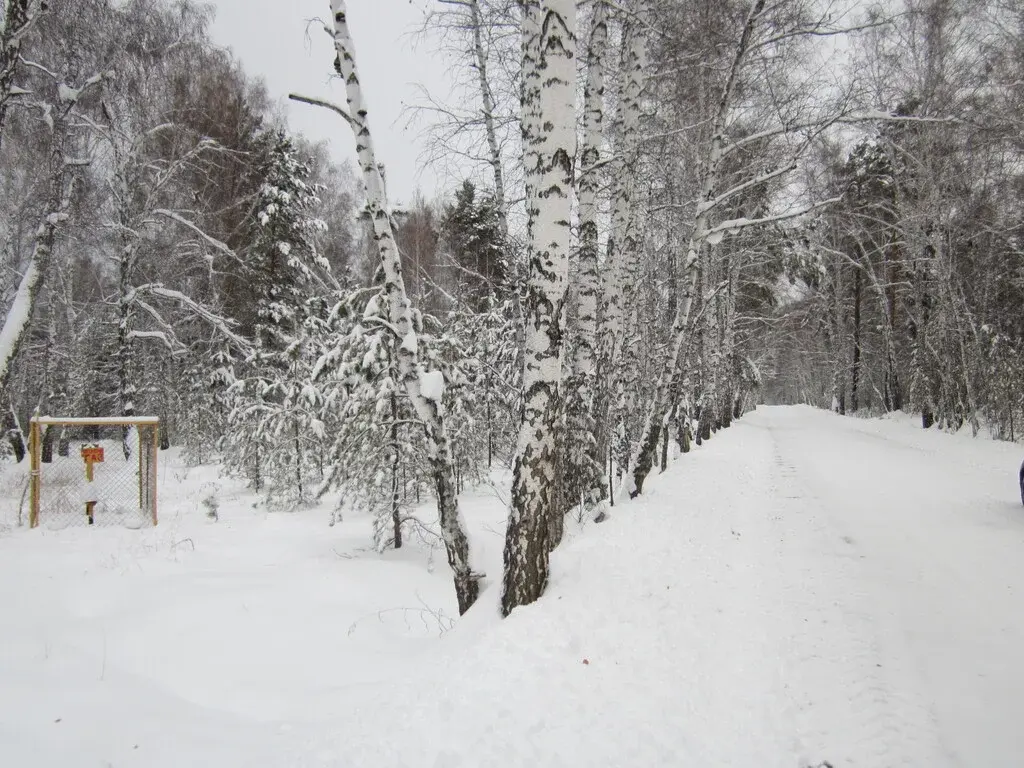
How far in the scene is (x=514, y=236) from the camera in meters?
8.09

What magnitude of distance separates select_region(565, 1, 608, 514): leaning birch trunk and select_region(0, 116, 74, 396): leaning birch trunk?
8307 mm

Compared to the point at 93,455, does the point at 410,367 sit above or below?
above

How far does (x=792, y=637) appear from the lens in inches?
132

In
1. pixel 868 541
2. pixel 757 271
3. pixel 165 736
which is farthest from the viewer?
pixel 757 271

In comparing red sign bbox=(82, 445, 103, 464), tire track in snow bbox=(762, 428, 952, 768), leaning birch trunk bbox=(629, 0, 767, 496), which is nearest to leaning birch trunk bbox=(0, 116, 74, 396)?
red sign bbox=(82, 445, 103, 464)

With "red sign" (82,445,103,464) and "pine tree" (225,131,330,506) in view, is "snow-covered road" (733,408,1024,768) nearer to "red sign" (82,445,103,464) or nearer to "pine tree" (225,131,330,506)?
"pine tree" (225,131,330,506)

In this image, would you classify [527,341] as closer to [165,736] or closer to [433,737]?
[433,737]

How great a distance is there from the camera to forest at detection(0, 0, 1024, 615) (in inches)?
181

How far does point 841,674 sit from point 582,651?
1.47 m

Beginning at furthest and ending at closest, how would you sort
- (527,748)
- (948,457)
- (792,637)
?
(948,457)
(792,637)
(527,748)

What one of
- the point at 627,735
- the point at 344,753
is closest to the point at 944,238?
the point at 627,735

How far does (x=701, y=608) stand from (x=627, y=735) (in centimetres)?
158

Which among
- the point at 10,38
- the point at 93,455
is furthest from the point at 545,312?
the point at 93,455

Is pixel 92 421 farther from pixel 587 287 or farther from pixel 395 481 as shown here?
pixel 587 287
